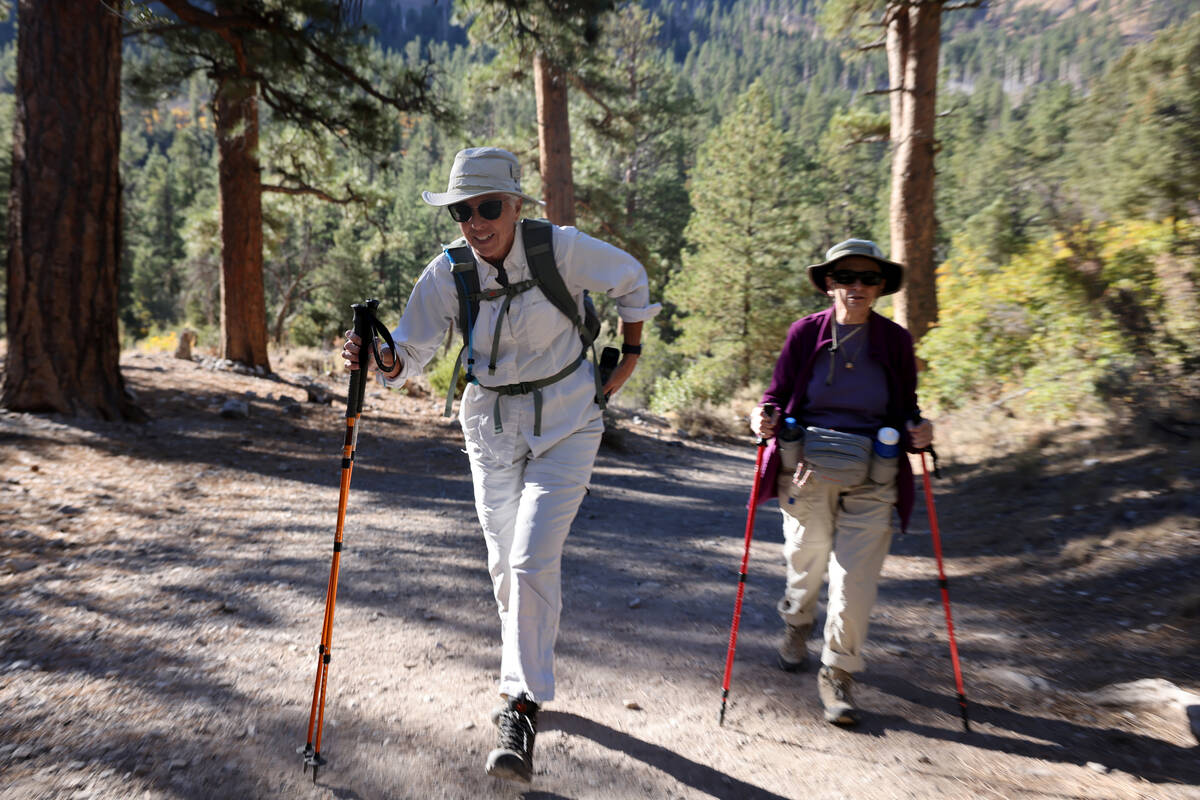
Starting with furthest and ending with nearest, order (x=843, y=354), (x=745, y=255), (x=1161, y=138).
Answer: (x=745, y=255)
(x=1161, y=138)
(x=843, y=354)

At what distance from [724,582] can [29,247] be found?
7246 millimetres

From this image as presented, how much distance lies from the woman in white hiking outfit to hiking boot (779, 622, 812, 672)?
1.34m

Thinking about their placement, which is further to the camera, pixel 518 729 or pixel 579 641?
pixel 579 641

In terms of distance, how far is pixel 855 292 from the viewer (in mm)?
3164

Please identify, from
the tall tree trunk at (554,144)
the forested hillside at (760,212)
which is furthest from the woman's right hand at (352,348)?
the tall tree trunk at (554,144)

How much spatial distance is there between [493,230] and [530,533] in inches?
46.6

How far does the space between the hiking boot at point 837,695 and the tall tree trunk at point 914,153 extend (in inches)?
278

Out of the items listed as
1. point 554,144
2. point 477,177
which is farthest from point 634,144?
point 477,177

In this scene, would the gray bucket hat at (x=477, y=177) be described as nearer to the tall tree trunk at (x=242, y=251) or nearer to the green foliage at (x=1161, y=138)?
the green foliage at (x=1161, y=138)

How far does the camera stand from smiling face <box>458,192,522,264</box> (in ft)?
9.29

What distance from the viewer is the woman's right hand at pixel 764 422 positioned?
327 cm

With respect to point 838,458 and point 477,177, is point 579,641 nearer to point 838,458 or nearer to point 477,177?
point 838,458

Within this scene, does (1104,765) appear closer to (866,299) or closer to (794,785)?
(794,785)

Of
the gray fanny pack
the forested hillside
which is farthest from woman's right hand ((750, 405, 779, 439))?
the forested hillside
